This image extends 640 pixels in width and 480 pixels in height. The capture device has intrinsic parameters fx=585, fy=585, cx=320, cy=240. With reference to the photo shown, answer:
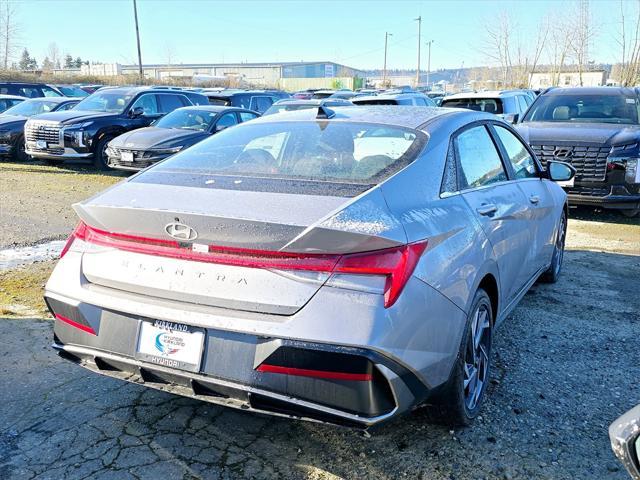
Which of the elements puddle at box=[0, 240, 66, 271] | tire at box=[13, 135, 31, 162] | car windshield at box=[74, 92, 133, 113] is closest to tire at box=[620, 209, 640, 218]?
puddle at box=[0, 240, 66, 271]

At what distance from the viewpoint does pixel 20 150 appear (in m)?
13.7

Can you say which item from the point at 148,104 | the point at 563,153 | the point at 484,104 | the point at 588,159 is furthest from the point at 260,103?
the point at 588,159

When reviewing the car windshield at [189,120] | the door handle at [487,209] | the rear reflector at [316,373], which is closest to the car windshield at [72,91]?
the car windshield at [189,120]

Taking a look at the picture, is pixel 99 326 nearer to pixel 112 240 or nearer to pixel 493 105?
pixel 112 240

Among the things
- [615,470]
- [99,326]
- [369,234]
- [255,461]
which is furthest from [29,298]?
[615,470]

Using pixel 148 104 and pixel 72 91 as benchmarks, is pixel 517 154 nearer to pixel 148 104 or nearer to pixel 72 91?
pixel 148 104

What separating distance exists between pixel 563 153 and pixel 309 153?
5841 mm

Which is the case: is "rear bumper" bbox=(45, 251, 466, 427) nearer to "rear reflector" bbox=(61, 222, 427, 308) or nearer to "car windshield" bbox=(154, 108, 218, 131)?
"rear reflector" bbox=(61, 222, 427, 308)

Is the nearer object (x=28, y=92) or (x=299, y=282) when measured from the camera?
(x=299, y=282)

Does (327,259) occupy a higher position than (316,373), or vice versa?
(327,259)

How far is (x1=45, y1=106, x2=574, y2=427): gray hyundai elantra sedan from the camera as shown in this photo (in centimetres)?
225

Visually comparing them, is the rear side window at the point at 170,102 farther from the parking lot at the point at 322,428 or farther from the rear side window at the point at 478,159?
the rear side window at the point at 478,159

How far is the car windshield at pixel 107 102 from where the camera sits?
12977 mm

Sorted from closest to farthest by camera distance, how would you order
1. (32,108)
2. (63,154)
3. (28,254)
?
(28,254) → (63,154) → (32,108)
